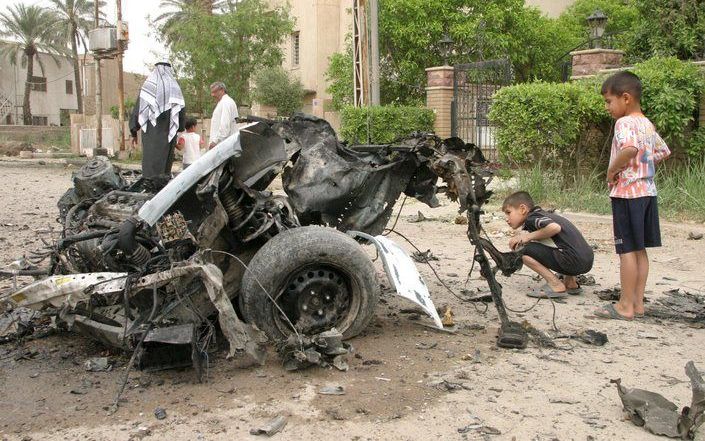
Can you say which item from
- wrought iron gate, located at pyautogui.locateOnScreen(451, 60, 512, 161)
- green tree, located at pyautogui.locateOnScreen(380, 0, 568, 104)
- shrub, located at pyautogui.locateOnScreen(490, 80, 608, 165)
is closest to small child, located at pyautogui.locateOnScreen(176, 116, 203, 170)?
shrub, located at pyautogui.locateOnScreen(490, 80, 608, 165)

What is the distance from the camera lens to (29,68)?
56.5m

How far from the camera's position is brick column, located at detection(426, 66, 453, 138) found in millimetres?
20250

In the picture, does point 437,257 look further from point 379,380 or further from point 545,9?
point 545,9

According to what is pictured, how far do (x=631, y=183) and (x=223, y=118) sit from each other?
269 inches

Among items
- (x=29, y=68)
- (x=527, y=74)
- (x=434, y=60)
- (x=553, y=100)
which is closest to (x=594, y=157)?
(x=553, y=100)

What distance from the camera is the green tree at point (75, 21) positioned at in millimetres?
55781

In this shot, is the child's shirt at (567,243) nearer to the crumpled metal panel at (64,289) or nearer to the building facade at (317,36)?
the crumpled metal panel at (64,289)

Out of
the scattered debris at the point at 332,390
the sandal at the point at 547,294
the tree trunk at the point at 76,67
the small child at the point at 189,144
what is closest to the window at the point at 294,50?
the tree trunk at the point at 76,67

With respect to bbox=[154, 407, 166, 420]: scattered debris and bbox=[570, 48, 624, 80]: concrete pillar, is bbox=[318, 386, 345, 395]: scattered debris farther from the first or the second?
bbox=[570, 48, 624, 80]: concrete pillar

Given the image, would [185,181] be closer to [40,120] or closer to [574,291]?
[574,291]

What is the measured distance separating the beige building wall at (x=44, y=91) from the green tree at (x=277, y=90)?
98.5ft

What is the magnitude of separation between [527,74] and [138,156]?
1587 centimetres

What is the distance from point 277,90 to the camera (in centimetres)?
3512

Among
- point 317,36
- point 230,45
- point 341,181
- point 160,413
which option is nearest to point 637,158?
point 341,181
